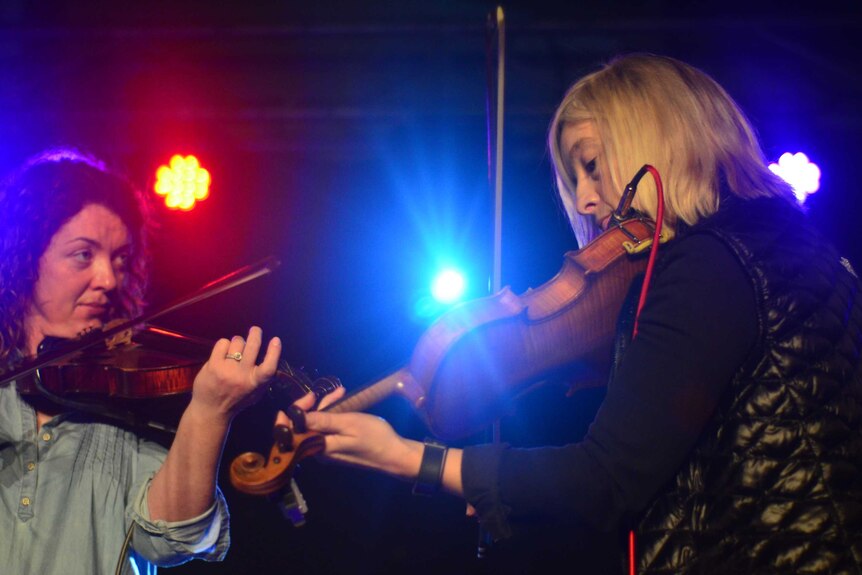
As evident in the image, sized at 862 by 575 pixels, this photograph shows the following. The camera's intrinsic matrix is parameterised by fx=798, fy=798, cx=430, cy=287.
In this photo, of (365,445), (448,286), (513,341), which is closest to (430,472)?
(365,445)

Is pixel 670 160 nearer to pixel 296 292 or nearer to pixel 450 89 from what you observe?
pixel 450 89

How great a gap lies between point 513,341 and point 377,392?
0.31 m

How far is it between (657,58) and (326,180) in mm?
2578

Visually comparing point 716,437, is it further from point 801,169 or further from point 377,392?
point 801,169

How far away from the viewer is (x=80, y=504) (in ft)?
6.84

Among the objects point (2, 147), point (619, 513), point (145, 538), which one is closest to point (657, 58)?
point (619, 513)

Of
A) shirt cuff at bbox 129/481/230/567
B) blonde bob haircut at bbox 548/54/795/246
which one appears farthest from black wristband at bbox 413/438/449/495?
shirt cuff at bbox 129/481/230/567

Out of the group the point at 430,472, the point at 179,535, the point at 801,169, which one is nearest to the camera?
the point at 430,472

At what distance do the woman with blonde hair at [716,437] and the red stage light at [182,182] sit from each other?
9.35 ft

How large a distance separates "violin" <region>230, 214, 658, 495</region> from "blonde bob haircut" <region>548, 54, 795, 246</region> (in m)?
0.10

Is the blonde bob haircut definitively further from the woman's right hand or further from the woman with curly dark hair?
A: the woman with curly dark hair

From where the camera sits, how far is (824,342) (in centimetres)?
139

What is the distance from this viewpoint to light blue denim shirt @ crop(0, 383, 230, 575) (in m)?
2.01

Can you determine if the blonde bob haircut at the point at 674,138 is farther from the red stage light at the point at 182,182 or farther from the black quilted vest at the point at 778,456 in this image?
A: the red stage light at the point at 182,182
